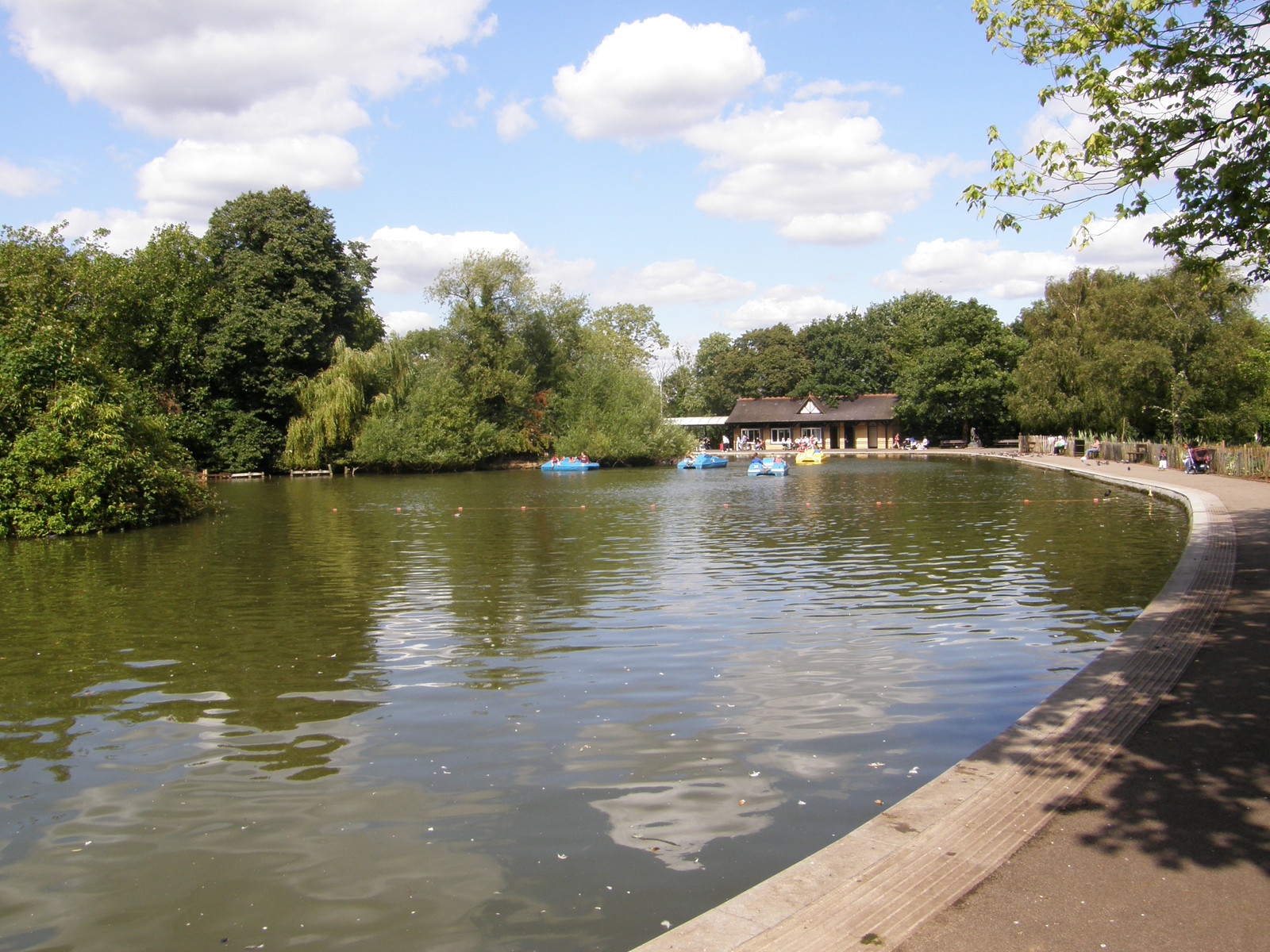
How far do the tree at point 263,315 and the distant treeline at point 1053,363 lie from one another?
44.0 metres

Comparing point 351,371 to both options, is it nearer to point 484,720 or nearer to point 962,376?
point 962,376

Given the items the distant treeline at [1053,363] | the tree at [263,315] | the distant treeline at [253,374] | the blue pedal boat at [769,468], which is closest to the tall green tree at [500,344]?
the distant treeline at [253,374]

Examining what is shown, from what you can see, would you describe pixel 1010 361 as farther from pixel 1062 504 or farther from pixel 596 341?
pixel 1062 504

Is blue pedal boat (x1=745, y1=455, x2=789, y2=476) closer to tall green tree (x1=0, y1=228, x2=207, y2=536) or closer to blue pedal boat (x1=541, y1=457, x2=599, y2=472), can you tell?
blue pedal boat (x1=541, y1=457, x2=599, y2=472)

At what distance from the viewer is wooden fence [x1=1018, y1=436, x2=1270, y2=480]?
31111mm

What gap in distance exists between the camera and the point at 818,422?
9125 centimetres

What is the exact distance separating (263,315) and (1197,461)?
47.1 meters

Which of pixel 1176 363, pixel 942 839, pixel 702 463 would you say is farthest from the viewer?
pixel 702 463

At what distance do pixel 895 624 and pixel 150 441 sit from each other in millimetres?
24822

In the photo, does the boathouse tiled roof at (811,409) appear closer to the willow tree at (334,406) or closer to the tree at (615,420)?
the tree at (615,420)

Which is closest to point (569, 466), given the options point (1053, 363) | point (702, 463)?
point (702, 463)

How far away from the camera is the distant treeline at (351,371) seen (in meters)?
25.7

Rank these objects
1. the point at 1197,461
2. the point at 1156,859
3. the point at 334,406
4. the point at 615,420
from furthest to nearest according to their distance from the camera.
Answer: the point at 615,420 < the point at 334,406 < the point at 1197,461 < the point at 1156,859

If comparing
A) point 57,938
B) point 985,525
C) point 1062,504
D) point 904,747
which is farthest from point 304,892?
point 1062,504
